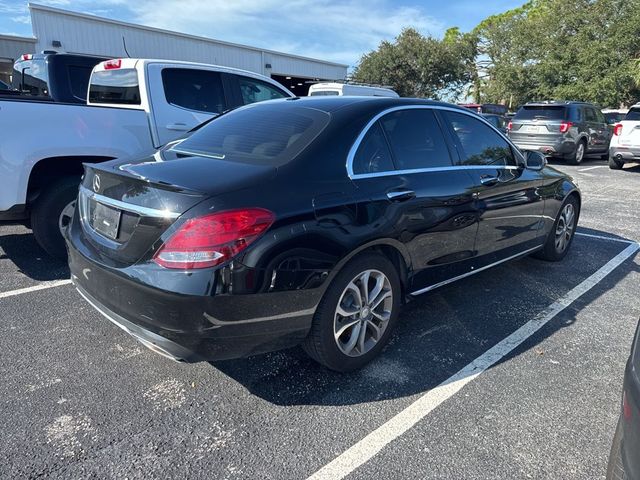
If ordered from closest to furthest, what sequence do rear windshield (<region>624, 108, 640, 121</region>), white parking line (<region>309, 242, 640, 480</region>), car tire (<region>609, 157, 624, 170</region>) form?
1. white parking line (<region>309, 242, 640, 480</region>)
2. rear windshield (<region>624, 108, 640, 121</region>)
3. car tire (<region>609, 157, 624, 170</region>)

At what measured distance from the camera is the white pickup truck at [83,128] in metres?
3.95

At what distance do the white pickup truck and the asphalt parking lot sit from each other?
703mm

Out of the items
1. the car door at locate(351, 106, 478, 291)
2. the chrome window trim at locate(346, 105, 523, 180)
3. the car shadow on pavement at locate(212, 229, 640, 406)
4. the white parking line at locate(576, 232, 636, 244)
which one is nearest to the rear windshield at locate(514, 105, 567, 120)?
the white parking line at locate(576, 232, 636, 244)

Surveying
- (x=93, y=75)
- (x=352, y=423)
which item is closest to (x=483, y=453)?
(x=352, y=423)

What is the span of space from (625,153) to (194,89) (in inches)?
453

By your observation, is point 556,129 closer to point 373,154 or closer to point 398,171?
point 398,171

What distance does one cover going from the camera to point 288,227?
2.42 metres

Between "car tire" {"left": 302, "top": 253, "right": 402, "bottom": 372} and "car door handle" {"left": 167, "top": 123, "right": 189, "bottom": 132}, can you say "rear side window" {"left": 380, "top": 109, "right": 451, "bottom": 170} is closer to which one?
"car tire" {"left": 302, "top": 253, "right": 402, "bottom": 372}

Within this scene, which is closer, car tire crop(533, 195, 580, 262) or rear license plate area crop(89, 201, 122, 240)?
rear license plate area crop(89, 201, 122, 240)

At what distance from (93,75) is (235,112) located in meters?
3.48

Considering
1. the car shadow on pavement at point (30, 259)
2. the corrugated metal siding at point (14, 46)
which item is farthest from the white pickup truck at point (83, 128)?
the corrugated metal siding at point (14, 46)

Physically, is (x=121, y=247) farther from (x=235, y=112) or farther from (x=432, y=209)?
(x=432, y=209)

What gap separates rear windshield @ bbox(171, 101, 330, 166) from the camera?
9.28 ft

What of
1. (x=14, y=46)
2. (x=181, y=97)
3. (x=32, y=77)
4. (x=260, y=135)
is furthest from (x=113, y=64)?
(x=14, y=46)
